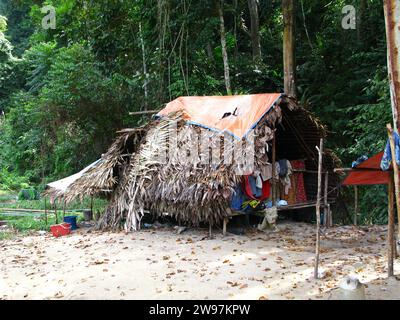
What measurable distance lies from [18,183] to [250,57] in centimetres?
1273

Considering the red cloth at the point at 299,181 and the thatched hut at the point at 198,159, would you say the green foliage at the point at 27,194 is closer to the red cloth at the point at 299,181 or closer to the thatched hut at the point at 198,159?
the thatched hut at the point at 198,159

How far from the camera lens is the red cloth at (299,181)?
11.3 m

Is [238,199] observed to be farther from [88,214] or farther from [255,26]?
[255,26]

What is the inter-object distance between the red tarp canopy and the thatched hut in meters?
→ 2.98

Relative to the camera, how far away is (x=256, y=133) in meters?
9.14

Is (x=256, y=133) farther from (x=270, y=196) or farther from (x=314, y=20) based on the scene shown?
(x=314, y=20)

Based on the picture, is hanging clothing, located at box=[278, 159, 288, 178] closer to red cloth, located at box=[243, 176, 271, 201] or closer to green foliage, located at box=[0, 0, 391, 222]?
red cloth, located at box=[243, 176, 271, 201]

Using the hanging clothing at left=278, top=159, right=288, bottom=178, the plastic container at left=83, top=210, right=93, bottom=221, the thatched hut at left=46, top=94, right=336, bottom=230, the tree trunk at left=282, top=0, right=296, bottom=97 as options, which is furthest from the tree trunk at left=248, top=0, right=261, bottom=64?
the plastic container at left=83, top=210, right=93, bottom=221

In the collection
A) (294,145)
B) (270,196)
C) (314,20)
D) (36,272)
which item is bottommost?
(36,272)

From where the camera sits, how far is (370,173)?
611 cm

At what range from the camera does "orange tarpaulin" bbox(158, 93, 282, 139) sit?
922 cm

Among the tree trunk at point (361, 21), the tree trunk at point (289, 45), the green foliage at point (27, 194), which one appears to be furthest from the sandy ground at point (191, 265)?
→ the green foliage at point (27, 194)
